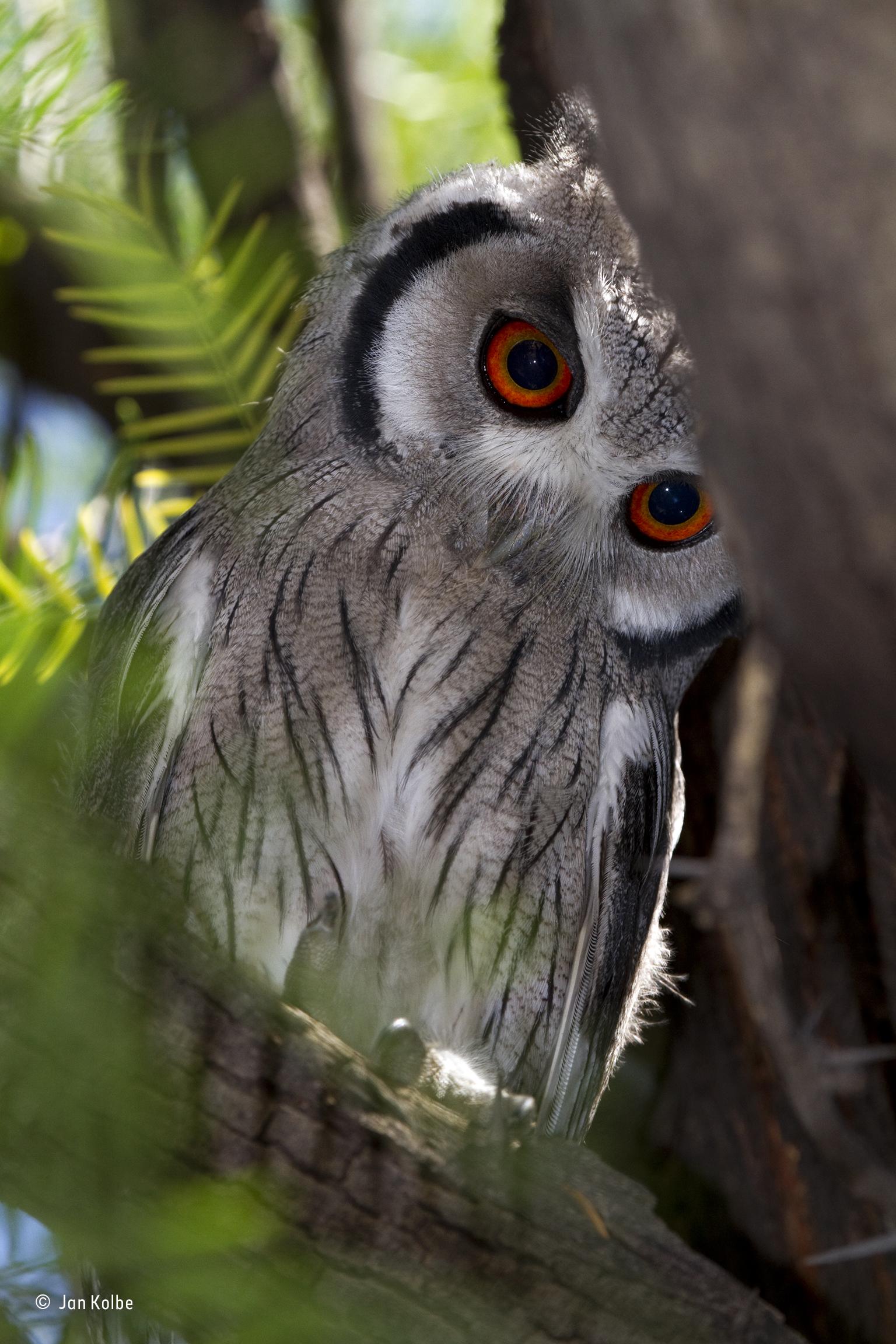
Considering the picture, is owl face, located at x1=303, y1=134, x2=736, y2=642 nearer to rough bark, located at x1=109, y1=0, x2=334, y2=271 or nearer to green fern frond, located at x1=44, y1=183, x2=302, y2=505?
green fern frond, located at x1=44, y1=183, x2=302, y2=505

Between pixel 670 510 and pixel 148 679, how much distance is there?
0.58 m

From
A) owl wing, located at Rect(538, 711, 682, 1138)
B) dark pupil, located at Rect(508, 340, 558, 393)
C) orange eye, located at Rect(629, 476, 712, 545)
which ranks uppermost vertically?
dark pupil, located at Rect(508, 340, 558, 393)

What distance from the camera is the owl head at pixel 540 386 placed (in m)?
1.10

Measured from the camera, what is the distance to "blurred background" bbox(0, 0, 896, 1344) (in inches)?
27.0

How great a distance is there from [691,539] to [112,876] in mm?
717

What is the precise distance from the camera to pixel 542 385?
1.12 metres

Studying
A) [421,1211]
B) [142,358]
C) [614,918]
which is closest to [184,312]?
[142,358]

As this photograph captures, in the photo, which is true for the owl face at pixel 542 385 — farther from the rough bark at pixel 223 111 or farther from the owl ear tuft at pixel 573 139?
the rough bark at pixel 223 111

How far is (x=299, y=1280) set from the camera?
2.54 feet

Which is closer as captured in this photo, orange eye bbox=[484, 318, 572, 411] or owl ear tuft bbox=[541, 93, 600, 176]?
orange eye bbox=[484, 318, 572, 411]

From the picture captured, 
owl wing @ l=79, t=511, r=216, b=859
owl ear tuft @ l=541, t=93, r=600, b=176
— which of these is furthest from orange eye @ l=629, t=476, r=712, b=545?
owl wing @ l=79, t=511, r=216, b=859

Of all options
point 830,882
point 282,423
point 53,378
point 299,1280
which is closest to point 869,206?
point 299,1280

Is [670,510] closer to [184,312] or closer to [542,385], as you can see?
[542,385]

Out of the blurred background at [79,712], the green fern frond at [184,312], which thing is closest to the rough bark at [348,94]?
→ the blurred background at [79,712]
